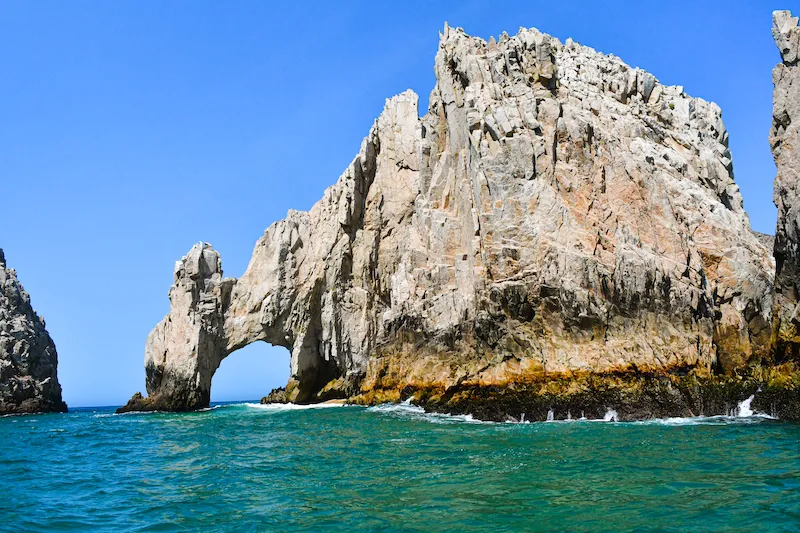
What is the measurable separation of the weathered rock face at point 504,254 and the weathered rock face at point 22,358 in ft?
53.4

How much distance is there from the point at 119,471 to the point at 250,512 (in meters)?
7.61

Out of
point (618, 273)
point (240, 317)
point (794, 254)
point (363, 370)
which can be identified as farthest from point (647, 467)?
point (240, 317)

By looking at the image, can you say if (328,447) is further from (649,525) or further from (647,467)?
(649,525)

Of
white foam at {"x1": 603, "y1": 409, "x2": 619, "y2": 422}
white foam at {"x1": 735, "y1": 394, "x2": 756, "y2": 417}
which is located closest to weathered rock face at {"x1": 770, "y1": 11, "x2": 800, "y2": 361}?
white foam at {"x1": 735, "y1": 394, "x2": 756, "y2": 417}

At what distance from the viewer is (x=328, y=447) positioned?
20.4 metres

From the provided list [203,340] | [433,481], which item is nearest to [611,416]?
[433,481]

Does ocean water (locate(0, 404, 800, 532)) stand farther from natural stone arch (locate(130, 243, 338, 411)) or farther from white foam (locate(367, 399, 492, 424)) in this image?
natural stone arch (locate(130, 243, 338, 411))

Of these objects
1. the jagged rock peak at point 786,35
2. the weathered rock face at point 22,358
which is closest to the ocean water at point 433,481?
the jagged rock peak at point 786,35

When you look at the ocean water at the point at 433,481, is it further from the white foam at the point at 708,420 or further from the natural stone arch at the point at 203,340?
the natural stone arch at the point at 203,340

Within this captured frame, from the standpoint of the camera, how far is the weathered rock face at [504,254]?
2894 centimetres

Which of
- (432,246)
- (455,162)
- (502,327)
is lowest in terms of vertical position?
(502,327)

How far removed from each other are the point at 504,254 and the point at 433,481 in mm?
19139

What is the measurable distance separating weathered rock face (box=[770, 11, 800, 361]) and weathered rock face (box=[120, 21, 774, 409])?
181 inches

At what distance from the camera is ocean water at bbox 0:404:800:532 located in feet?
34.6
